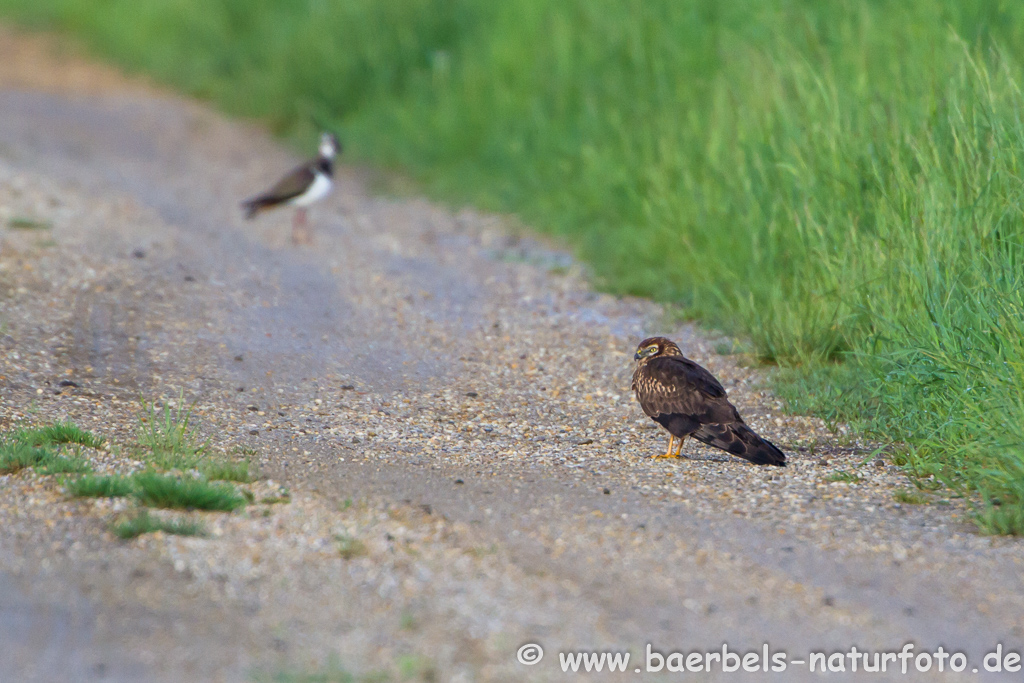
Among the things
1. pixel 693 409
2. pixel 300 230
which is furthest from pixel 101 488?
pixel 300 230

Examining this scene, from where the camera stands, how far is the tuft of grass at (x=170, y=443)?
16.2ft

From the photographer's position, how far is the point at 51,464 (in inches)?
192

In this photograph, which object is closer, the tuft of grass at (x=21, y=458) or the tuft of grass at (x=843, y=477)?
the tuft of grass at (x=21, y=458)

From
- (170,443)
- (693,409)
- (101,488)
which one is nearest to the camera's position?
(101,488)

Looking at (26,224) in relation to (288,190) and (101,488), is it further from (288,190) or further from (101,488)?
(101,488)

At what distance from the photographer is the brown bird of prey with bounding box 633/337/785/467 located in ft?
17.4

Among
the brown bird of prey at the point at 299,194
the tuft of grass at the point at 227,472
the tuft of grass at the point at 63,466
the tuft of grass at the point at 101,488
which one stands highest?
the brown bird of prey at the point at 299,194

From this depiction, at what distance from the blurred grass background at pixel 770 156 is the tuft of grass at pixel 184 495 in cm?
287

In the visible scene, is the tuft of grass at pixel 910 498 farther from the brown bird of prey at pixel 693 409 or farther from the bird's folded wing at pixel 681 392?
the bird's folded wing at pixel 681 392

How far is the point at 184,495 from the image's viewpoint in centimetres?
448

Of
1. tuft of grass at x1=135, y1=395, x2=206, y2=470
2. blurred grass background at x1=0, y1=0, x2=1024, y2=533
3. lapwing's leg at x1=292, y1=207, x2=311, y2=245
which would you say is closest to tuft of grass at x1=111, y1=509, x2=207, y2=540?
tuft of grass at x1=135, y1=395, x2=206, y2=470

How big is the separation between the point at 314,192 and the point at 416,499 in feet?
19.8

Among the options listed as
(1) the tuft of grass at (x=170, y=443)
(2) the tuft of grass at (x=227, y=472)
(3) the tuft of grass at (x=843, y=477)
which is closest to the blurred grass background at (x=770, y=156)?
(3) the tuft of grass at (x=843, y=477)

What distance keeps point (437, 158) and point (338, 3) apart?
3469 millimetres
